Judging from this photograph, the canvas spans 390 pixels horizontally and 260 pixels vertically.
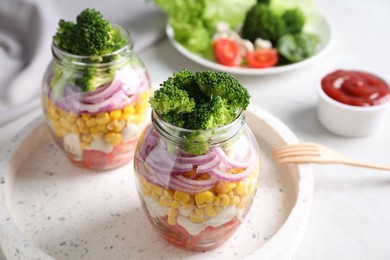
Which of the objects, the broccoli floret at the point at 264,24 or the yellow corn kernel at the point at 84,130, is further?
the broccoli floret at the point at 264,24

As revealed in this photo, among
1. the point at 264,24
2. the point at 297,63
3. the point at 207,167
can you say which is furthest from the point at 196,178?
the point at 264,24

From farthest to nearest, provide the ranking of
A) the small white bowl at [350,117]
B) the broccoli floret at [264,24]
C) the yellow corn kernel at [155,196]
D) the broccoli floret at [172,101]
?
the broccoli floret at [264,24]
the small white bowl at [350,117]
the yellow corn kernel at [155,196]
the broccoli floret at [172,101]

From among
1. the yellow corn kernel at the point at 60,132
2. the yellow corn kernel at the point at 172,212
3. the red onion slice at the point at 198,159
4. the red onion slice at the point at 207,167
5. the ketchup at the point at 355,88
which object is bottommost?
the ketchup at the point at 355,88

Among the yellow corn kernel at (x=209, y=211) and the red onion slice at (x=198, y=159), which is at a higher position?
the red onion slice at (x=198, y=159)

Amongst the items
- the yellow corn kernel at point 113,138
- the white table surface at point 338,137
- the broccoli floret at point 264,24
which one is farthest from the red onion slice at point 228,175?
the broccoli floret at point 264,24

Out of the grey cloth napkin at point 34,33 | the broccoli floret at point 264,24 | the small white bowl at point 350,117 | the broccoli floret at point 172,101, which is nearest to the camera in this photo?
the broccoli floret at point 172,101

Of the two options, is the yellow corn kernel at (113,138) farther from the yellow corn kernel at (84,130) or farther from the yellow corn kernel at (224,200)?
the yellow corn kernel at (224,200)
